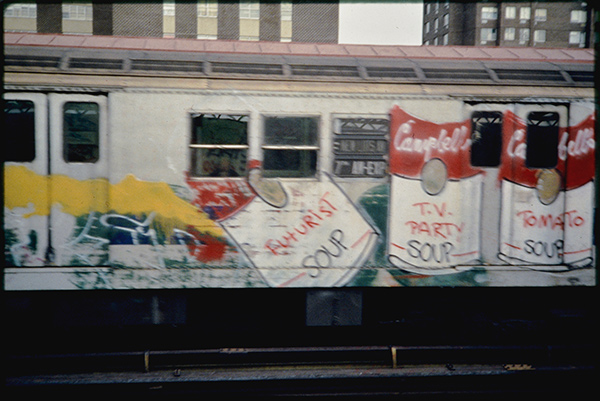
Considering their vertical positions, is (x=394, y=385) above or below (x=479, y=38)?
below

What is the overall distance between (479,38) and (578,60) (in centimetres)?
5765

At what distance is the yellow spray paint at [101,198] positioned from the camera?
5.98 m

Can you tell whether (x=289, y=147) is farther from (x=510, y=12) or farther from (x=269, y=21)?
(x=510, y=12)

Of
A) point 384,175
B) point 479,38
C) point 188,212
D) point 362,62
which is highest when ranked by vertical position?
point 479,38

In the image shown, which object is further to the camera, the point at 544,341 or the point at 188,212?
the point at 544,341

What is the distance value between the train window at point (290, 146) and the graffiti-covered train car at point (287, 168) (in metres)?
0.02

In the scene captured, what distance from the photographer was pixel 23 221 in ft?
19.6

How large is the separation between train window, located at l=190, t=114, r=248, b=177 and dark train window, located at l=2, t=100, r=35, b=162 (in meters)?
1.79

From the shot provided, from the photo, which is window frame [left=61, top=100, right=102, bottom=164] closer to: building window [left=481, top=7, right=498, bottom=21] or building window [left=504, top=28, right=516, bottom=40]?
building window [left=481, top=7, right=498, bottom=21]

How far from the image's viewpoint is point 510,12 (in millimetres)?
59312

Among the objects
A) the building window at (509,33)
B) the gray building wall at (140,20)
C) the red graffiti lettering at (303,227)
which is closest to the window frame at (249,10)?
the gray building wall at (140,20)

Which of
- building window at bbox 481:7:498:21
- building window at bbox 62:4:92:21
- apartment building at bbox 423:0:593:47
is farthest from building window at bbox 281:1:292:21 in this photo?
building window at bbox 481:7:498:21

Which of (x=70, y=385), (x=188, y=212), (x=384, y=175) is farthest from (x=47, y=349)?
(x=384, y=175)

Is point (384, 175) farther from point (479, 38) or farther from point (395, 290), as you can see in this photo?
point (479, 38)
